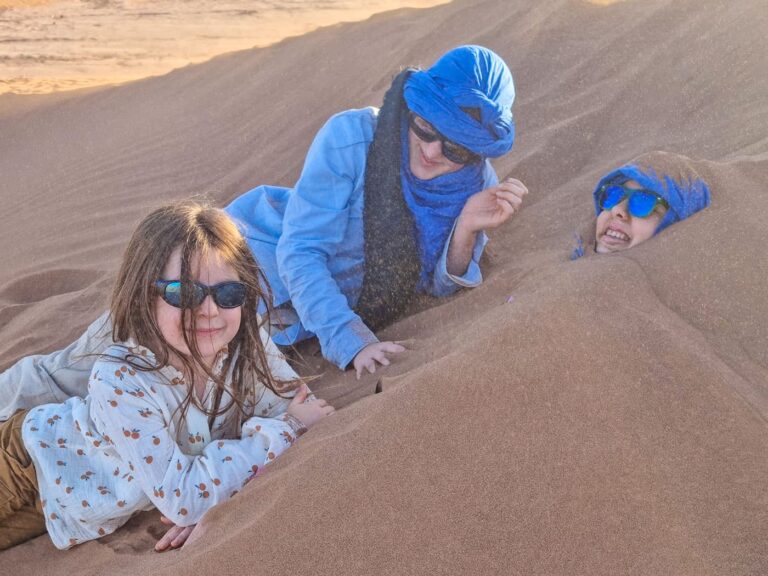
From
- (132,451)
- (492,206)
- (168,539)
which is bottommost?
(168,539)

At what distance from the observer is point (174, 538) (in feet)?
6.79

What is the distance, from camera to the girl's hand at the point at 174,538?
2.05 meters

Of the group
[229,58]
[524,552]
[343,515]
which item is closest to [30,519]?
[343,515]

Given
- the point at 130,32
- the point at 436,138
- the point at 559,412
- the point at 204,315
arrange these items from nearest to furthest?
the point at 559,412
the point at 204,315
the point at 436,138
the point at 130,32

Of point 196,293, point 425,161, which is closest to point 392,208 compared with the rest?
point 425,161

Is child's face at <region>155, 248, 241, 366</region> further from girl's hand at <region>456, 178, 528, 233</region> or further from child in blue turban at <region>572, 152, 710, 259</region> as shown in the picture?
child in blue turban at <region>572, 152, 710, 259</region>

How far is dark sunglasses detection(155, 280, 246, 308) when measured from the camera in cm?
213

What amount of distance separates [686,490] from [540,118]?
339 cm

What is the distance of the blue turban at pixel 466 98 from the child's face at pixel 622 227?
1.57 feet

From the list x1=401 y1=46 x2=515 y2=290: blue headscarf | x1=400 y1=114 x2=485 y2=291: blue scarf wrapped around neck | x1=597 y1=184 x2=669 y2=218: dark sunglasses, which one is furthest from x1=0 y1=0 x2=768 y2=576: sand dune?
x1=401 y1=46 x2=515 y2=290: blue headscarf

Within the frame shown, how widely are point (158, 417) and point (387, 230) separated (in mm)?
1328

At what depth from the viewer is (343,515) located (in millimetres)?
1755

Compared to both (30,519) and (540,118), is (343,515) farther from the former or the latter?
(540,118)

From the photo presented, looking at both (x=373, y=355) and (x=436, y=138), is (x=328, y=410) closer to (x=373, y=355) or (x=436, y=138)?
(x=373, y=355)
